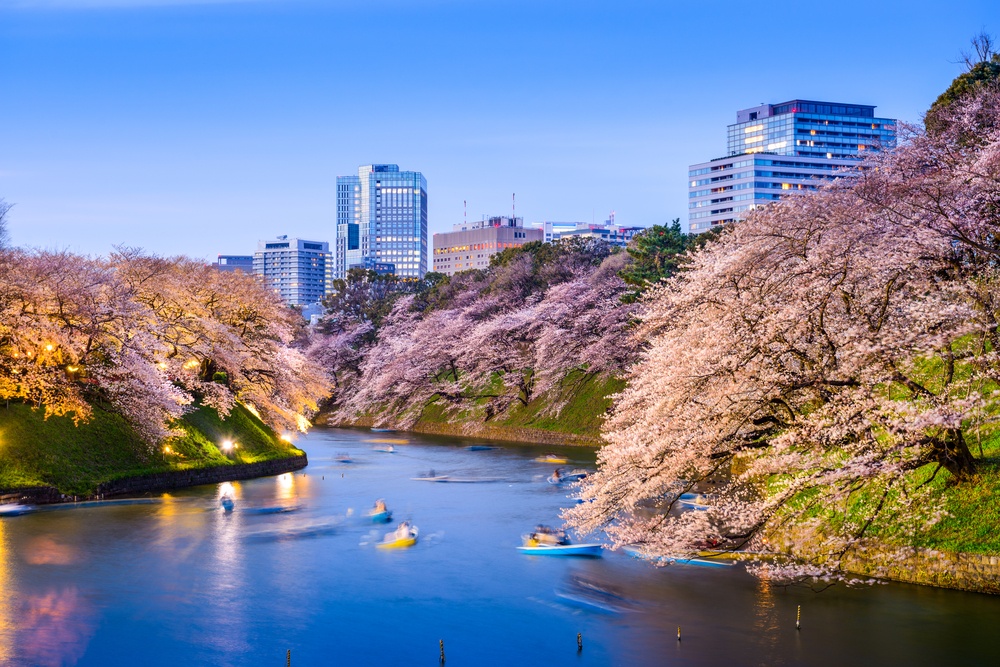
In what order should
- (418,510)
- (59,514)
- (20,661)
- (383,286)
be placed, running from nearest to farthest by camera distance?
(20,661) < (59,514) < (418,510) < (383,286)

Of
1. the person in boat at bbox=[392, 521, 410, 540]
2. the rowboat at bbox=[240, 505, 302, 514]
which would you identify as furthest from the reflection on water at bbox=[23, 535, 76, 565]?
the person in boat at bbox=[392, 521, 410, 540]

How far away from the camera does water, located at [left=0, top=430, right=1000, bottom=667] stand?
60.7 feet

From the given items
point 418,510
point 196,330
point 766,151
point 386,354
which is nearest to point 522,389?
point 386,354

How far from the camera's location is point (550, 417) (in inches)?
2389

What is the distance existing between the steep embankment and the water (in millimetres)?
24742

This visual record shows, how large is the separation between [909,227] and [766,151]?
182 metres

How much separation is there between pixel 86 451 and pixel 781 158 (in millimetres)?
160385

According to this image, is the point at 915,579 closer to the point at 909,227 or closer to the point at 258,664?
the point at 909,227

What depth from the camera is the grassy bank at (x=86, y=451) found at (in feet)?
110

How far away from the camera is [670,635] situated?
758 inches

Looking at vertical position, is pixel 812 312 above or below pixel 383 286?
below

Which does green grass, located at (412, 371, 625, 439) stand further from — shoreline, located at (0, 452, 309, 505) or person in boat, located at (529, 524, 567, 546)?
person in boat, located at (529, 524, 567, 546)

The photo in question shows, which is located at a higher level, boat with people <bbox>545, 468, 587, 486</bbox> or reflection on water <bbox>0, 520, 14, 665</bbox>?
boat with people <bbox>545, 468, 587, 486</bbox>

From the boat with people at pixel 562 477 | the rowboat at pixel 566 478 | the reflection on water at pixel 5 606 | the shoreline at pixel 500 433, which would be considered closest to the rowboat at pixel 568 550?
the boat with people at pixel 562 477
